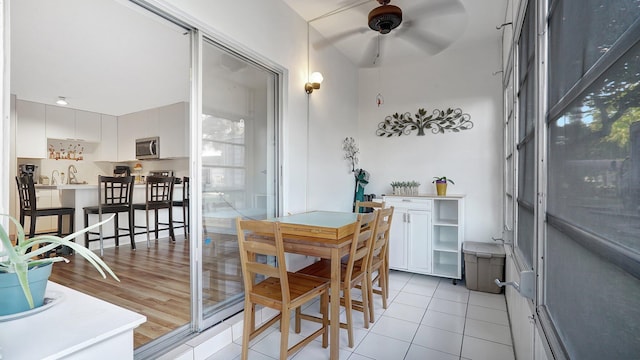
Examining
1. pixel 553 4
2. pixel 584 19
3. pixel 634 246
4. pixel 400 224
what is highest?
pixel 553 4

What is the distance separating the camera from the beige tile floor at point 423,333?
198 centimetres

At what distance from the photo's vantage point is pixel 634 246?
533mm

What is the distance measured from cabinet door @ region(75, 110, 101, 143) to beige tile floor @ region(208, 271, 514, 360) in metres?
5.83

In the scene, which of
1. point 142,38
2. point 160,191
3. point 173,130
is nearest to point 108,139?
point 173,130

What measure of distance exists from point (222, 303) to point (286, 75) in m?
2.12

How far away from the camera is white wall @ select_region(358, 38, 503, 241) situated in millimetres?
3564

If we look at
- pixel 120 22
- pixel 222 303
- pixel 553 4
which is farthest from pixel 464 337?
pixel 120 22

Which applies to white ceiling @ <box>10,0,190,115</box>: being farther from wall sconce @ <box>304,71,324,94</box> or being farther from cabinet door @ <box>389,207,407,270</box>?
cabinet door @ <box>389,207,407,270</box>

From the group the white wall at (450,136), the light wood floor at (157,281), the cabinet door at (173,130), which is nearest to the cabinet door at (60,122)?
the cabinet door at (173,130)

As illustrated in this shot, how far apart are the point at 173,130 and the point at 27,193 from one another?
2321 mm

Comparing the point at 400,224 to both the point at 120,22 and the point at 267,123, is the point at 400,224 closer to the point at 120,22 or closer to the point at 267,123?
the point at 267,123

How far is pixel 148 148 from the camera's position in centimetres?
562

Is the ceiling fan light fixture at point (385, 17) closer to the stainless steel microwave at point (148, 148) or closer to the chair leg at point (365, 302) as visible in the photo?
the chair leg at point (365, 302)

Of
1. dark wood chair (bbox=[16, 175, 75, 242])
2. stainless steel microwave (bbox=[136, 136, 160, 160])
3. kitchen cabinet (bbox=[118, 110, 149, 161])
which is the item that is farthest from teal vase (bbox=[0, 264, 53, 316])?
kitchen cabinet (bbox=[118, 110, 149, 161])
